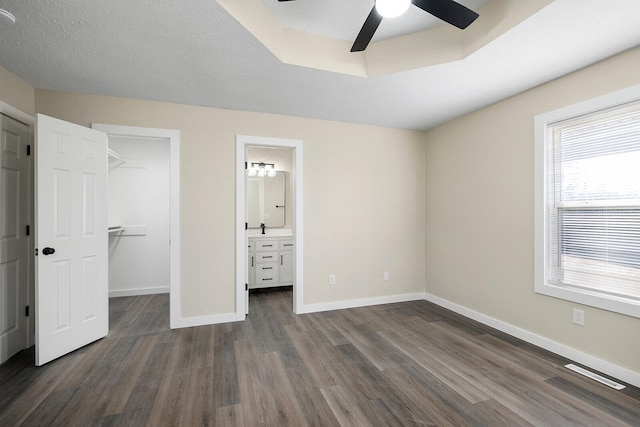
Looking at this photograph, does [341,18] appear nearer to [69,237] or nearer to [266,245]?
[69,237]

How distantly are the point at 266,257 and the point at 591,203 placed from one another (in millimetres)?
3821

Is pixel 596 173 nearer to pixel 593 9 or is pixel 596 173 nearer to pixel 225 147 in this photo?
pixel 593 9

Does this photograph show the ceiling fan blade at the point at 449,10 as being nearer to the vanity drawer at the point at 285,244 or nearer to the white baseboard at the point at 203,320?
the white baseboard at the point at 203,320

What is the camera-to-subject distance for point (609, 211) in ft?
7.27

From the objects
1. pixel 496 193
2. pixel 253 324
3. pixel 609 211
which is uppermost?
pixel 496 193

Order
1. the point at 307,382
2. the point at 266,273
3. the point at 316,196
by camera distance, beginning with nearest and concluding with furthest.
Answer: the point at 307,382
the point at 316,196
the point at 266,273

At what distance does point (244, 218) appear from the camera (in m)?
3.31

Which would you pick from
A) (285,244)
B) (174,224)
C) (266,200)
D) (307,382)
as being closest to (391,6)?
(307,382)

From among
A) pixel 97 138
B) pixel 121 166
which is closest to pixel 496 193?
pixel 97 138

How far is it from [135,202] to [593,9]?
5.14 m

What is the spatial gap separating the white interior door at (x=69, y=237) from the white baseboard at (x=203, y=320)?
0.64 metres

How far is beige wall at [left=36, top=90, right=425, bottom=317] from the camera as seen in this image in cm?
310

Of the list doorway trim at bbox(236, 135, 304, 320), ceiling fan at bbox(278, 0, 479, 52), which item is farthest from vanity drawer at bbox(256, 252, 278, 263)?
ceiling fan at bbox(278, 0, 479, 52)

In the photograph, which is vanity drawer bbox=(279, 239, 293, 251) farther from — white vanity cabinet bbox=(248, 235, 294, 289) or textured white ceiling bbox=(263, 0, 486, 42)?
textured white ceiling bbox=(263, 0, 486, 42)
